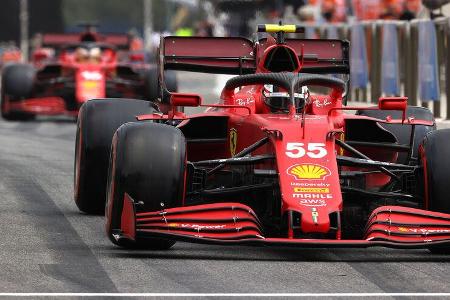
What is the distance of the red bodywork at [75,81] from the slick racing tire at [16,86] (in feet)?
0.14

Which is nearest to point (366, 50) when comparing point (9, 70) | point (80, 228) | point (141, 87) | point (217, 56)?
point (141, 87)

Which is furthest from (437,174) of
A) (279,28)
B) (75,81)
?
(75,81)

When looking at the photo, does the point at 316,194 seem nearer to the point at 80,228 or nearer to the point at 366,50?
the point at 80,228

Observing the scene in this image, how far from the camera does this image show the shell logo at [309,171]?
938 cm

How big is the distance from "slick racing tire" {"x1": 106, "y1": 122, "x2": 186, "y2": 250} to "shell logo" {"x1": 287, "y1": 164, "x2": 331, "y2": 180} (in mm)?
718

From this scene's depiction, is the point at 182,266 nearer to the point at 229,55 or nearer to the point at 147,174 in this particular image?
the point at 147,174

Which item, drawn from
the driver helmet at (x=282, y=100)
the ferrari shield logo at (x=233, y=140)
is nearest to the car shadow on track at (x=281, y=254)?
the ferrari shield logo at (x=233, y=140)

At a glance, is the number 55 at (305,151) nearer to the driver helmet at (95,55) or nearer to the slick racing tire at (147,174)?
the slick racing tire at (147,174)

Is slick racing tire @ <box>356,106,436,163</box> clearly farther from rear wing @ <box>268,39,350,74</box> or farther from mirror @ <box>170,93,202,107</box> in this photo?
mirror @ <box>170,93,202,107</box>

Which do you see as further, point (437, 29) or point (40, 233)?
point (437, 29)

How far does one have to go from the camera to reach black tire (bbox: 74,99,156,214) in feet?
38.3

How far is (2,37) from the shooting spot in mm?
92938

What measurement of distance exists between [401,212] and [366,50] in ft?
51.0

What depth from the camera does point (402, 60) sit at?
72.3 feet
